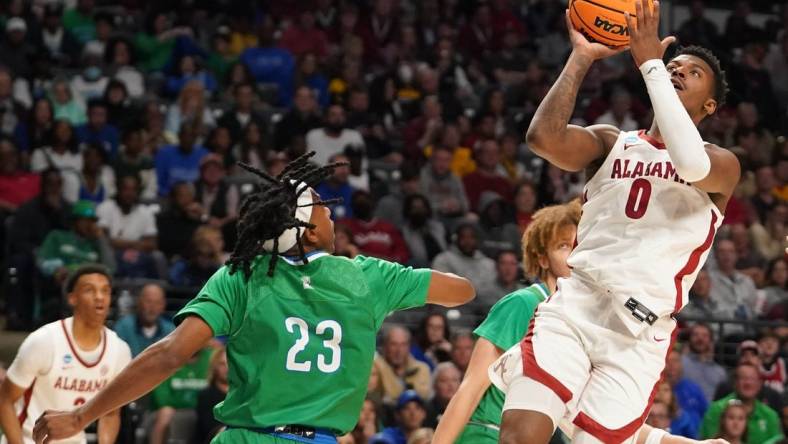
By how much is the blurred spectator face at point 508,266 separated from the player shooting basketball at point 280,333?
21.3 ft

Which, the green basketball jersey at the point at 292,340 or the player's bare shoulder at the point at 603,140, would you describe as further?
the player's bare shoulder at the point at 603,140

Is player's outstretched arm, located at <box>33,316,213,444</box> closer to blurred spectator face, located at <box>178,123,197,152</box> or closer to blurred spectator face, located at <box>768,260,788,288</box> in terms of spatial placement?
blurred spectator face, located at <box>178,123,197,152</box>

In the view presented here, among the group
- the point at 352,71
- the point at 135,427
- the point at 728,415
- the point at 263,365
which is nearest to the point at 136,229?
the point at 135,427

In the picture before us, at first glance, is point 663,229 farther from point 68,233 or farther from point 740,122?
point 740,122

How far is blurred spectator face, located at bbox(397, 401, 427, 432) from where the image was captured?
30.0 feet

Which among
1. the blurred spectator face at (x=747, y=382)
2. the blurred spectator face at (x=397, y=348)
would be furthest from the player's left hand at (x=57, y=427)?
the blurred spectator face at (x=747, y=382)

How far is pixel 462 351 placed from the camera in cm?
995

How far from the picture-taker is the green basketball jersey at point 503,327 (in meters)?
5.46

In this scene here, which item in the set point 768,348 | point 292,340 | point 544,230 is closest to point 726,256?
point 768,348

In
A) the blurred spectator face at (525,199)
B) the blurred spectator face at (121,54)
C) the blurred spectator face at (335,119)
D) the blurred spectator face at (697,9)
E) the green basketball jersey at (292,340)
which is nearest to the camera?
the green basketball jersey at (292,340)

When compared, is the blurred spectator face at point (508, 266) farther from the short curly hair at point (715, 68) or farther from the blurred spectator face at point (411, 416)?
the short curly hair at point (715, 68)

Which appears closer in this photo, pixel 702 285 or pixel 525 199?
pixel 702 285

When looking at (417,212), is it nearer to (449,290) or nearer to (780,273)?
(780,273)

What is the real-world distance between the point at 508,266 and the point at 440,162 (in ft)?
6.57
